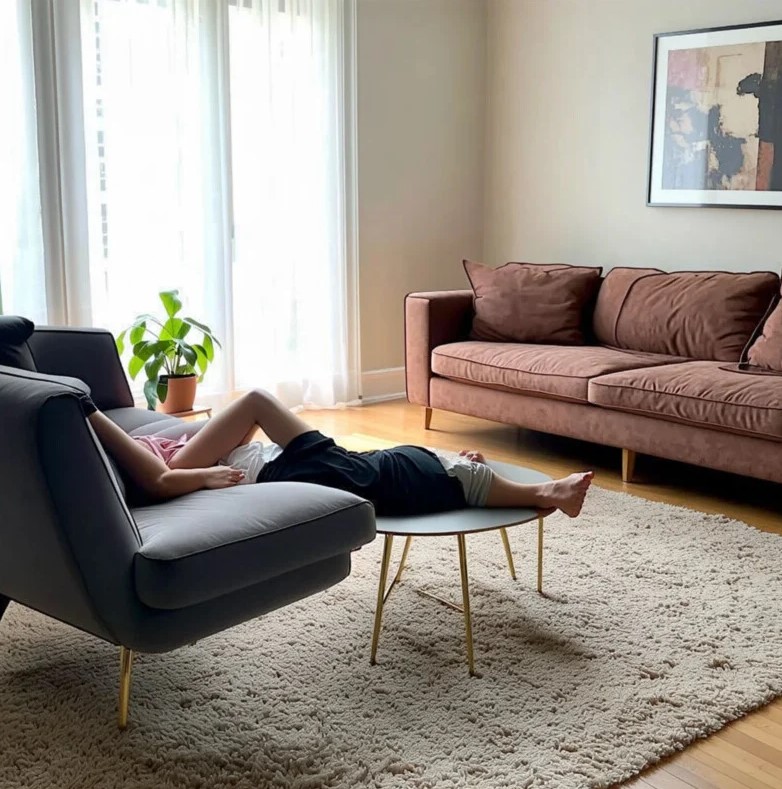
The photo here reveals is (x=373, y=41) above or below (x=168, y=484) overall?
above

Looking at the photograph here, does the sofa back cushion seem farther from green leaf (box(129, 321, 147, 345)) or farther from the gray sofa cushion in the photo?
the gray sofa cushion

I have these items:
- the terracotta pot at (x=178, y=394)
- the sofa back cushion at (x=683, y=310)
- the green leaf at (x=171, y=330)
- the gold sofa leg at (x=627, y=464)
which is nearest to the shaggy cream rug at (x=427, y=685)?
the gold sofa leg at (x=627, y=464)

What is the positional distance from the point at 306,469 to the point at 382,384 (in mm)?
3217

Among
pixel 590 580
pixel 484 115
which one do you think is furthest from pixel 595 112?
pixel 590 580

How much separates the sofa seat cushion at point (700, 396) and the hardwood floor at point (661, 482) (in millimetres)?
318

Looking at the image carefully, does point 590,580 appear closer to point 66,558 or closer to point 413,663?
point 413,663

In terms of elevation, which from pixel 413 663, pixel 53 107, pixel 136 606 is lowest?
pixel 413 663

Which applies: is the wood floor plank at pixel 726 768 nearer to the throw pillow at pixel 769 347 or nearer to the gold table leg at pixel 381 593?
the gold table leg at pixel 381 593

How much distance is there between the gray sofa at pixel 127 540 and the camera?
6.56ft

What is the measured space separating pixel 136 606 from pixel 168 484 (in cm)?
47

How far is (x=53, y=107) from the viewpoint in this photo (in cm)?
423

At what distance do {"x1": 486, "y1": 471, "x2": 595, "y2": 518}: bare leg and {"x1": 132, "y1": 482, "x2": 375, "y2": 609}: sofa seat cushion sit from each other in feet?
1.19

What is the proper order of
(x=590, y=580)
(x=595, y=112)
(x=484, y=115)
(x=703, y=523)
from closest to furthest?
(x=590, y=580) < (x=703, y=523) < (x=595, y=112) < (x=484, y=115)

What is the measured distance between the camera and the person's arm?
2.43 meters
